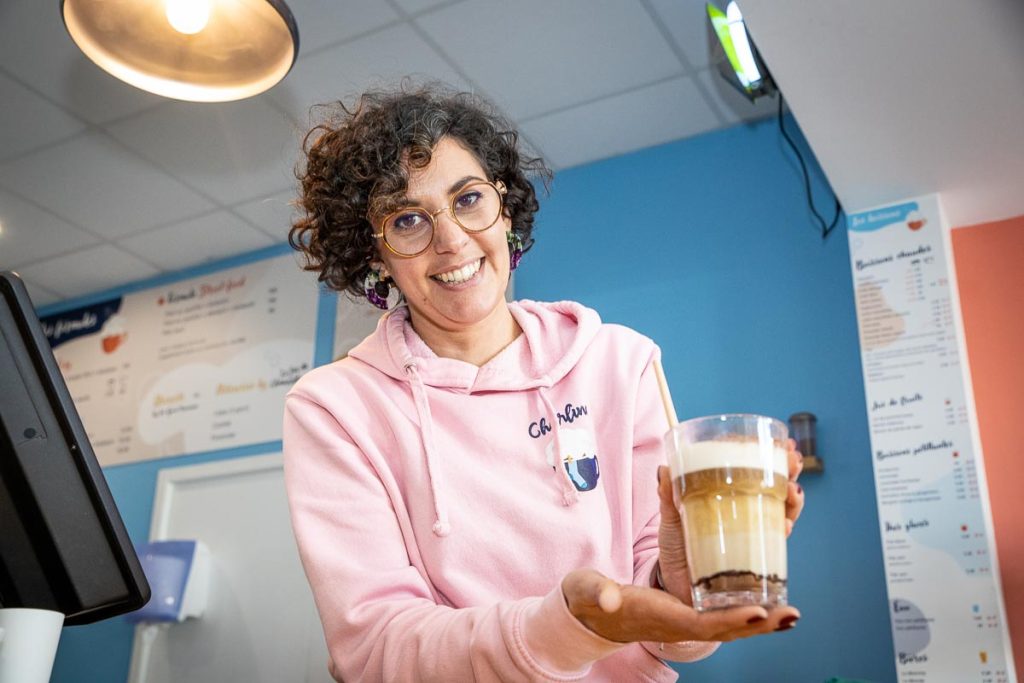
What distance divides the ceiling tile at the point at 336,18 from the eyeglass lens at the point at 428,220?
176cm

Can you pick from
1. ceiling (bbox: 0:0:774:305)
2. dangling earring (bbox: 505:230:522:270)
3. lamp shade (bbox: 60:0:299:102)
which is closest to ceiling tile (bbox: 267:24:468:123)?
ceiling (bbox: 0:0:774:305)

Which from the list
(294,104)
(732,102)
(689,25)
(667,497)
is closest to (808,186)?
(732,102)

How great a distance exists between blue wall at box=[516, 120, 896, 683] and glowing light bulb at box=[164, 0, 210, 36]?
179cm

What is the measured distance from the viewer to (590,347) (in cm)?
150

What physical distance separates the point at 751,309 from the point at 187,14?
1.97m

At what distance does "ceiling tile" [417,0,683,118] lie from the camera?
3.06m

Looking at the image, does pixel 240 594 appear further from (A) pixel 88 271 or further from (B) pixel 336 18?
(B) pixel 336 18

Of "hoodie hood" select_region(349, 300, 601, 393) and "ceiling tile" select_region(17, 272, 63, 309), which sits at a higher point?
"ceiling tile" select_region(17, 272, 63, 309)

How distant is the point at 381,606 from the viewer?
1.21 m

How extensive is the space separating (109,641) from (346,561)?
3.48m

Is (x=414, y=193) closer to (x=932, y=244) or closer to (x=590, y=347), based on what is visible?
(x=590, y=347)

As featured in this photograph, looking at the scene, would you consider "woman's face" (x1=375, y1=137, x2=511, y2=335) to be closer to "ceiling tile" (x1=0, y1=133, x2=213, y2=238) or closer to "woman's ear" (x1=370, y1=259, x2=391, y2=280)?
"woman's ear" (x1=370, y1=259, x2=391, y2=280)

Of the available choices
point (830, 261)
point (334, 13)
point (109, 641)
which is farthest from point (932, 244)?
point (109, 641)

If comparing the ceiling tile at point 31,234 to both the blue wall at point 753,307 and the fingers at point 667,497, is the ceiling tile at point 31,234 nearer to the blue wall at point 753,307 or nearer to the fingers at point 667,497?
A: the blue wall at point 753,307
